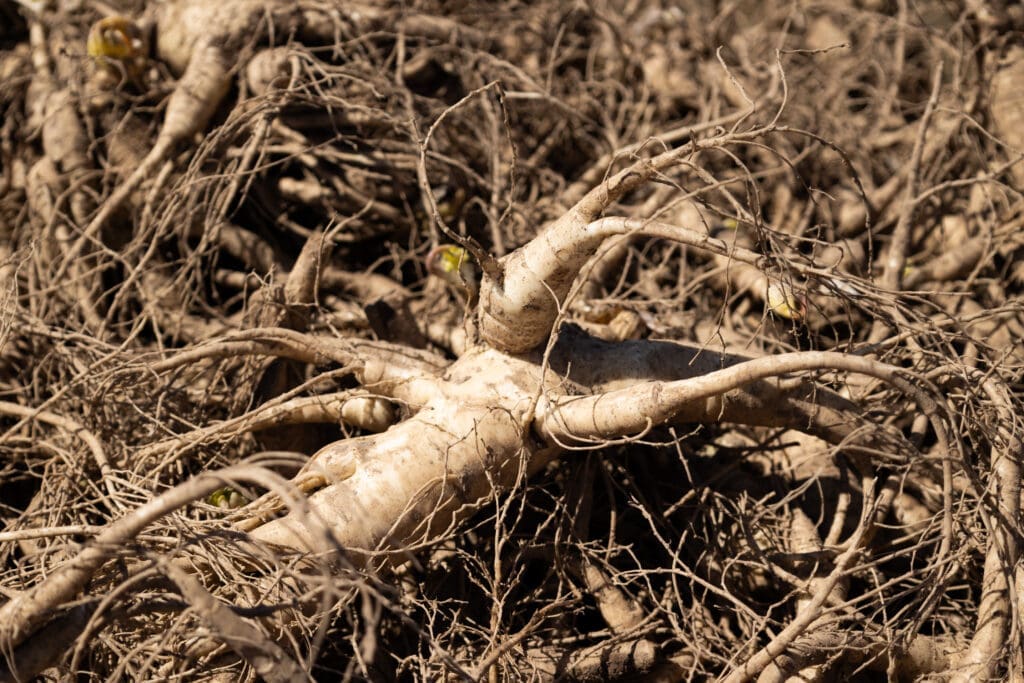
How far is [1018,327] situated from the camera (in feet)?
8.25

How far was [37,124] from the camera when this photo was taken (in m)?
2.81

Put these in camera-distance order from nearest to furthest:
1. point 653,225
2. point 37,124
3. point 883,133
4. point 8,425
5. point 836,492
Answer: point 653,225, point 836,492, point 8,425, point 37,124, point 883,133

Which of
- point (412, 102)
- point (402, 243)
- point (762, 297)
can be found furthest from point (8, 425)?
point (762, 297)

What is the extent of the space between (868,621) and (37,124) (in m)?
2.89

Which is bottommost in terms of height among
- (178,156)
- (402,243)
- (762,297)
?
(762,297)

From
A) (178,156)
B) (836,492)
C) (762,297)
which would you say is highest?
(178,156)

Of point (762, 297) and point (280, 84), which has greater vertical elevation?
point (280, 84)

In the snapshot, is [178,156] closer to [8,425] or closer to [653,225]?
[8,425]

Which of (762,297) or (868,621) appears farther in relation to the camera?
(762,297)

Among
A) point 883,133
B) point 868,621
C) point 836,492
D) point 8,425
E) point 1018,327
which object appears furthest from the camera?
point 883,133

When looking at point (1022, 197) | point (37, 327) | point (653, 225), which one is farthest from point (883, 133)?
point (37, 327)

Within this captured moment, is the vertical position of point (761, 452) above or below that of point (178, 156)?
below

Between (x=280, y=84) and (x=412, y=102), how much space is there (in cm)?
42

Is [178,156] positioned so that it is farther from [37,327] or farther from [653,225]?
[653,225]
